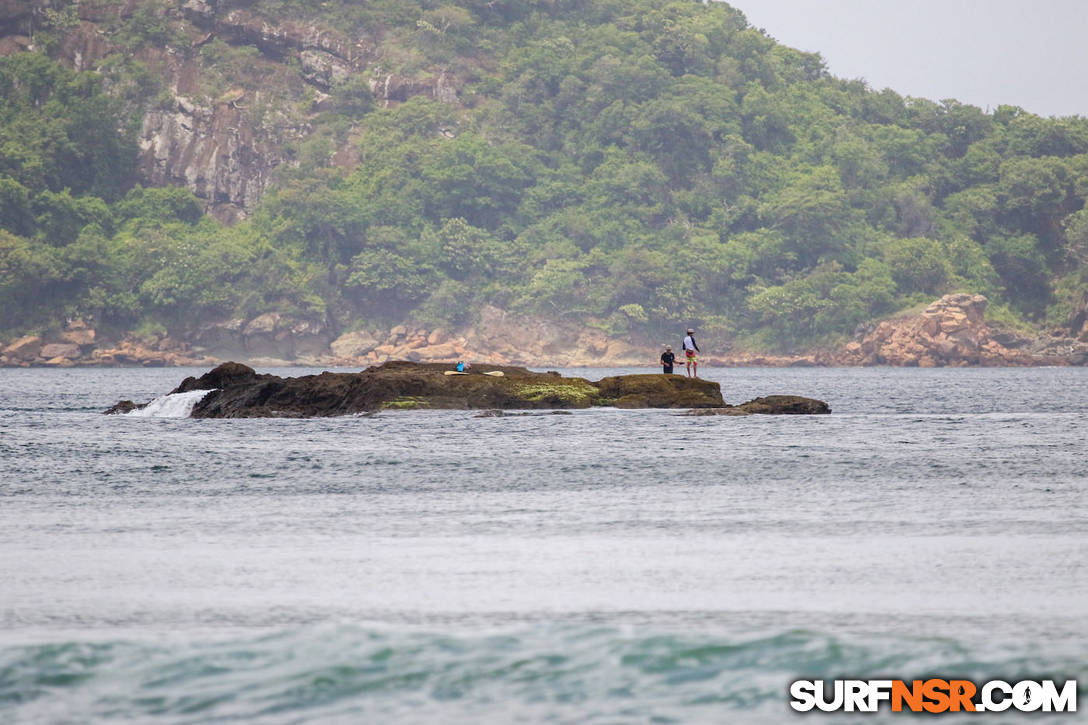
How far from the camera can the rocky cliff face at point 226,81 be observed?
554 feet

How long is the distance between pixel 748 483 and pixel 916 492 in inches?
126

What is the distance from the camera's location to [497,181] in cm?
16450

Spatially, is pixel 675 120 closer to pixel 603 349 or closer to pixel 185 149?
pixel 603 349

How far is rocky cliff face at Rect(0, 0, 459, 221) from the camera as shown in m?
169

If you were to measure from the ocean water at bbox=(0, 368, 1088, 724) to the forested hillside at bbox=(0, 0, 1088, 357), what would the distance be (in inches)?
4724

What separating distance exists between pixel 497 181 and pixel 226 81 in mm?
38271

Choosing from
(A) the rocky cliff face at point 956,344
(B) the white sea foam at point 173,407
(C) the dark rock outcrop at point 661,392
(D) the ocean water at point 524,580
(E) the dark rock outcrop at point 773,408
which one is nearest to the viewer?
(D) the ocean water at point 524,580

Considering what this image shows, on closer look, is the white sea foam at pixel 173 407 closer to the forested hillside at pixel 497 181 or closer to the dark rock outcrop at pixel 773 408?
the dark rock outcrop at pixel 773 408

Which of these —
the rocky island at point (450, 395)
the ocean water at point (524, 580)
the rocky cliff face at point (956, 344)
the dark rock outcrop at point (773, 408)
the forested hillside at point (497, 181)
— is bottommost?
the ocean water at point (524, 580)

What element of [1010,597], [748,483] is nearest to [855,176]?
[748,483]

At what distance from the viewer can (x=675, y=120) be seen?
166 metres

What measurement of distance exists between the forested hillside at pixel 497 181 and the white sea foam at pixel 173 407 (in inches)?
3957

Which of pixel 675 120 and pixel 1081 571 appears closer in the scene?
pixel 1081 571

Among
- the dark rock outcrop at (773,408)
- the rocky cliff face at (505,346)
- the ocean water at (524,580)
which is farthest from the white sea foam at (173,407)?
the rocky cliff face at (505,346)
